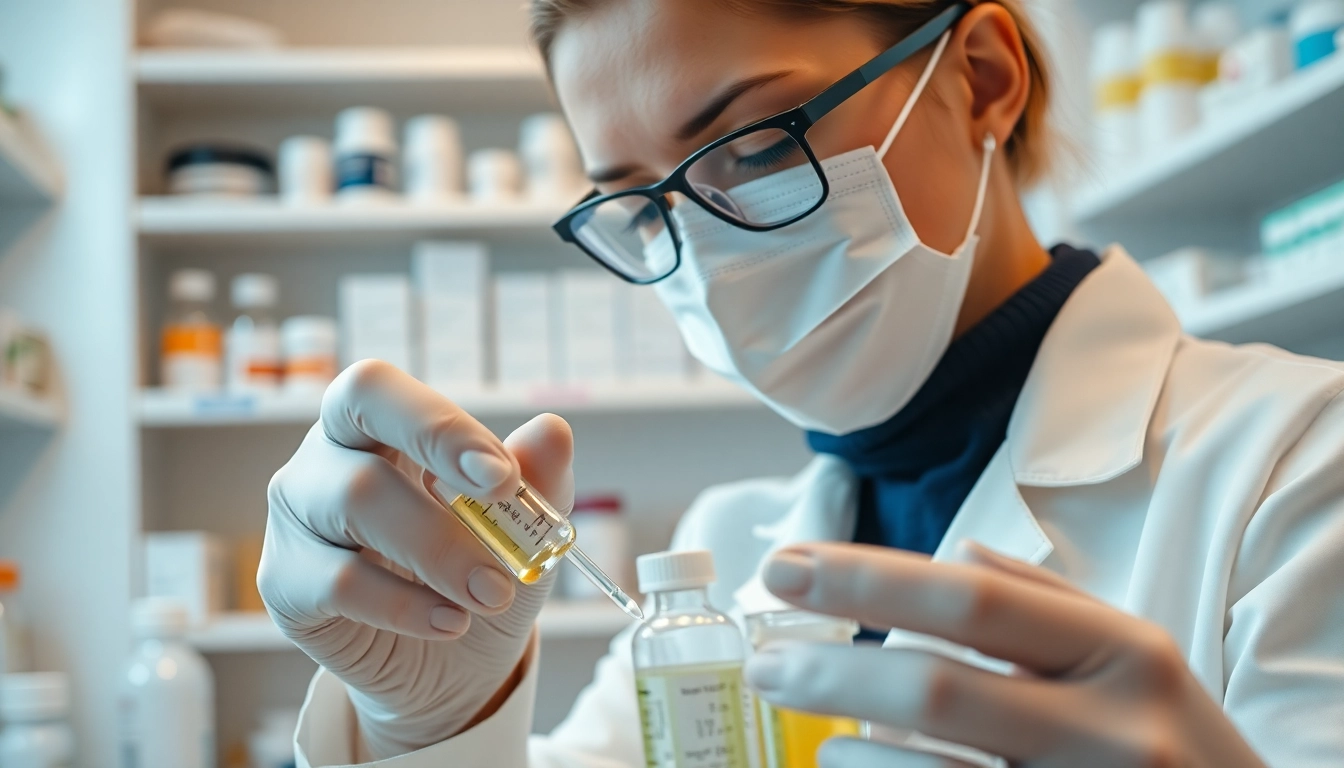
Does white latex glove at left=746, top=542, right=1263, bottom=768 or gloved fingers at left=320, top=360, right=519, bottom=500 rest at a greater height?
gloved fingers at left=320, top=360, right=519, bottom=500

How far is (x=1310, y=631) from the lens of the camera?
0.69 metres

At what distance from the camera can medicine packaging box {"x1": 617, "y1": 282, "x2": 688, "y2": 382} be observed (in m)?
2.07

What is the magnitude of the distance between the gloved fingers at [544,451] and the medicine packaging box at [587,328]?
1331mm

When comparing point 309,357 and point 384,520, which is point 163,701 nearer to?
point 309,357

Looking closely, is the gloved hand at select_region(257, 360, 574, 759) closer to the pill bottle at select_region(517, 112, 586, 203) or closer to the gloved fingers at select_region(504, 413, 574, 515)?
the gloved fingers at select_region(504, 413, 574, 515)

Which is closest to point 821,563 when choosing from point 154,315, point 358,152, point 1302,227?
point 1302,227

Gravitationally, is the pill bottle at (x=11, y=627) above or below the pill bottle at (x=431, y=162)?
below

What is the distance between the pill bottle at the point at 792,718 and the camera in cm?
66

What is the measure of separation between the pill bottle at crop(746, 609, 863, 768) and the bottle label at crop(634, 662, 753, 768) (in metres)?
0.02

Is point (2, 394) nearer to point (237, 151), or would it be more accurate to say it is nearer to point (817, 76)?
point (237, 151)

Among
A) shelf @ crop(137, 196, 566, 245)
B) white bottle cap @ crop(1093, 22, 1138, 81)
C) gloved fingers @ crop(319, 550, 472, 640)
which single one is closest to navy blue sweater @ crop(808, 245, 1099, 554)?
gloved fingers @ crop(319, 550, 472, 640)

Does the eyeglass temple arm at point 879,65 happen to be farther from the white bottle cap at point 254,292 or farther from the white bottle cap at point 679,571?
the white bottle cap at point 254,292

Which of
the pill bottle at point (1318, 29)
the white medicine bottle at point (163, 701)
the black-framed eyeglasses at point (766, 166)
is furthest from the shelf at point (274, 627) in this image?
the pill bottle at point (1318, 29)

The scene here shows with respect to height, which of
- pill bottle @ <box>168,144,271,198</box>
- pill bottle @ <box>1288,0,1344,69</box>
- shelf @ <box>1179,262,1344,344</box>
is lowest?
shelf @ <box>1179,262,1344,344</box>
